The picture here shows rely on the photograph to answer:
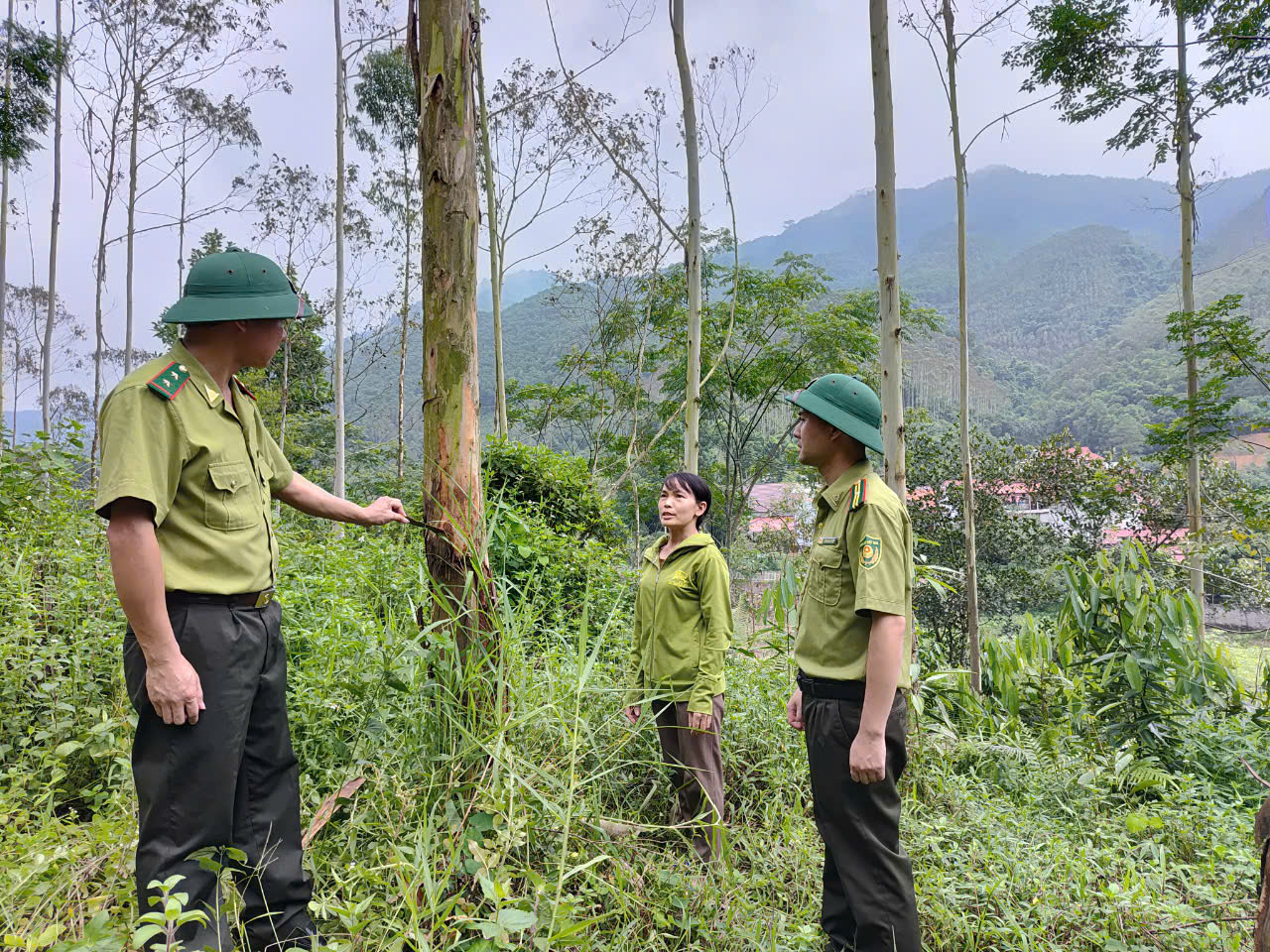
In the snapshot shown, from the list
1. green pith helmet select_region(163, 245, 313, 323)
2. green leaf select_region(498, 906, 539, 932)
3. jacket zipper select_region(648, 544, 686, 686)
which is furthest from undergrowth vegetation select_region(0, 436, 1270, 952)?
green pith helmet select_region(163, 245, 313, 323)

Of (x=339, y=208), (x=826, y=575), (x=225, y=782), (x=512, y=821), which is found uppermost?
(x=339, y=208)

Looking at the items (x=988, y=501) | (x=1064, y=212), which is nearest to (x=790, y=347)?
(x=988, y=501)

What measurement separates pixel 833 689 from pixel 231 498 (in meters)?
1.63

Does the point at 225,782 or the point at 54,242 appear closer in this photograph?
the point at 225,782

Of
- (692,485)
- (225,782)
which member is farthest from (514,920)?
(692,485)

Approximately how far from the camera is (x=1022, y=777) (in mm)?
3807

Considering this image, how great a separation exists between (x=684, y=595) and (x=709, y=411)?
1428 centimetres

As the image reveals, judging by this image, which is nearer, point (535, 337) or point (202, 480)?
point (202, 480)

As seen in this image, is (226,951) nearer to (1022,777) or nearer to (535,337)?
(1022,777)

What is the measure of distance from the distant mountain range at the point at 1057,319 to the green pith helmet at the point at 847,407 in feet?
12.8

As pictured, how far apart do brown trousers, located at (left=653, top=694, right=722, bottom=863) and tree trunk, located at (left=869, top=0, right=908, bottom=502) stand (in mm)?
1886

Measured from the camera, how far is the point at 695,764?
2605mm

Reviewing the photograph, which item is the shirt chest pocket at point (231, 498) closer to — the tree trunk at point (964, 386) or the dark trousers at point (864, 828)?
the dark trousers at point (864, 828)

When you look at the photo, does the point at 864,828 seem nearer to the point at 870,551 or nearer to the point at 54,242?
the point at 870,551
